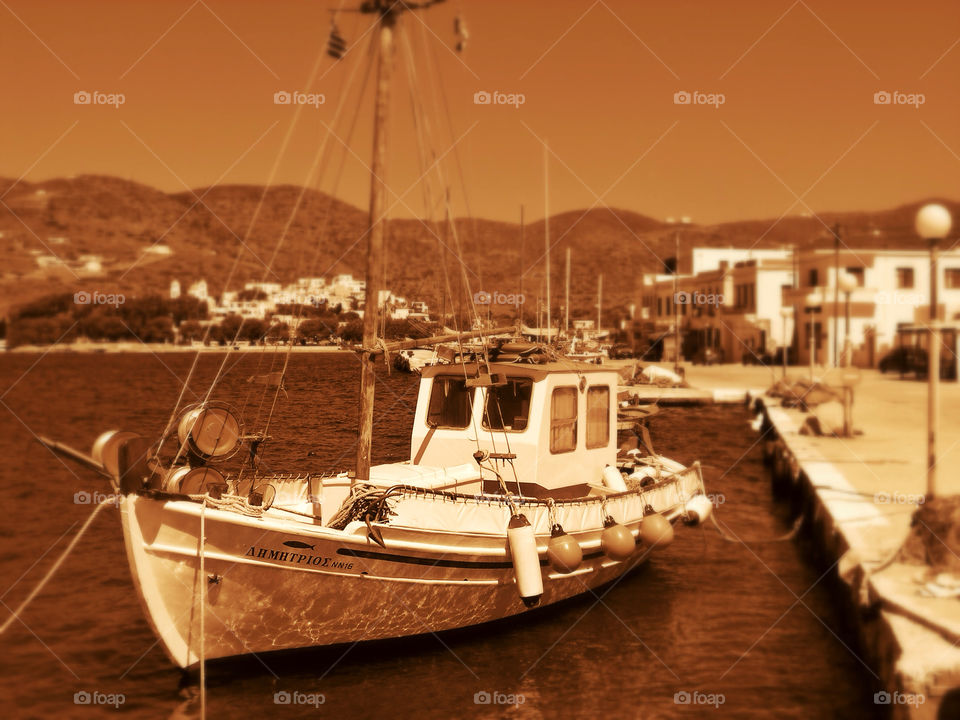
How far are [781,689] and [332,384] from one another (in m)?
8.24

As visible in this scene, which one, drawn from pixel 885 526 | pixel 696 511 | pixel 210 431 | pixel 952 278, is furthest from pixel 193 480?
pixel 952 278

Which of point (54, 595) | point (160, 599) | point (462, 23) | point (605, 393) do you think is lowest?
A: point (54, 595)

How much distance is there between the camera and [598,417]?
13.7 m

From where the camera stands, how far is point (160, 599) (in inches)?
361

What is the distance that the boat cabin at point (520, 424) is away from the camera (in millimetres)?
12414

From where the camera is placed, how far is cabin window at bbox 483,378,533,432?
1261 centimetres

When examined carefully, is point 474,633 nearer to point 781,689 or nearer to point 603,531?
point 603,531

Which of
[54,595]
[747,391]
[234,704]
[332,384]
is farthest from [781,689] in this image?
[747,391]

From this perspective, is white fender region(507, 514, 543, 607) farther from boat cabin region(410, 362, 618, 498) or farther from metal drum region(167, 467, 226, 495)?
metal drum region(167, 467, 226, 495)

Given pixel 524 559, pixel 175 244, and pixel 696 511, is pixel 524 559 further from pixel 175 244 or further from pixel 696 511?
pixel 175 244

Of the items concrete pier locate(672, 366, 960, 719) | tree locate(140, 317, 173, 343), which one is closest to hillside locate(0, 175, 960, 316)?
tree locate(140, 317, 173, 343)

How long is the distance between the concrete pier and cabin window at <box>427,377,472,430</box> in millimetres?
5356

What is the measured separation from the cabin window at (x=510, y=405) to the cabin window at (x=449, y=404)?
38 cm

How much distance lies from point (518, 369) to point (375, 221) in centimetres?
308
